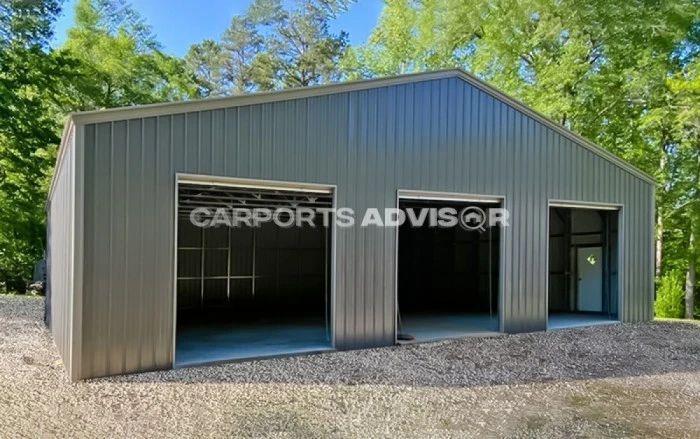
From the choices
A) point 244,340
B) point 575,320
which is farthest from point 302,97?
point 575,320

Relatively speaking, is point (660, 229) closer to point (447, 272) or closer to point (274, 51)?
point (447, 272)

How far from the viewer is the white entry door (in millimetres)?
10602

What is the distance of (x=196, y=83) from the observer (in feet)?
77.0

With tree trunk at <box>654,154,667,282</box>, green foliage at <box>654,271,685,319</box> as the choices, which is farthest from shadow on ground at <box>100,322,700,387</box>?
tree trunk at <box>654,154,667,282</box>

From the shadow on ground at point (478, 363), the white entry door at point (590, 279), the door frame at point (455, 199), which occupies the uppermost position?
the door frame at point (455, 199)

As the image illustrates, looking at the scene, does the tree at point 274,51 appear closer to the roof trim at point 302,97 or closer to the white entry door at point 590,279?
the white entry door at point 590,279

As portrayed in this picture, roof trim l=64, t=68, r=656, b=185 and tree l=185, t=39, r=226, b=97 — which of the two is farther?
tree l=185, t=39, r=226, b=97

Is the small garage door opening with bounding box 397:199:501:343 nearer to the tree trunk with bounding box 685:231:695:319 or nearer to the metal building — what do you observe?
the metal building

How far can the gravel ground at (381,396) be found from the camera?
392cm

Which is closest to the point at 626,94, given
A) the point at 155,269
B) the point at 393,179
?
the point at 393,179

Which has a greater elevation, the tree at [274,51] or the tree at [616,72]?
the tree at [274,51]

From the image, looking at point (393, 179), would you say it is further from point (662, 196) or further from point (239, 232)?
point (662, 196)

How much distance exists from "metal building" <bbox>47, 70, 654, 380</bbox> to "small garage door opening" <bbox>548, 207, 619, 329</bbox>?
3 centimetres

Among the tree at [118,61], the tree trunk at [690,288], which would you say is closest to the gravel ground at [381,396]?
the tree trunk at [690,288]
